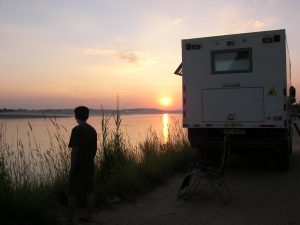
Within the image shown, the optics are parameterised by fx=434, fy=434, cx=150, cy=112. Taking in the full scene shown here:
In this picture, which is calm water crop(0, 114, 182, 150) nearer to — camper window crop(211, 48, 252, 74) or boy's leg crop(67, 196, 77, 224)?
boy's leg crop(67, 196, 77, 224)

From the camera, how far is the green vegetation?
19.1 ft

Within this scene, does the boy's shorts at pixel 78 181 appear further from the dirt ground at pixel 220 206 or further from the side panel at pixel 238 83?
the side panel at pixel 238 83

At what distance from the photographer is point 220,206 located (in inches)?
295

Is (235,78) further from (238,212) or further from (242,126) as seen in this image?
(238,212)

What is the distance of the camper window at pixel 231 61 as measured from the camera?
10438 mm

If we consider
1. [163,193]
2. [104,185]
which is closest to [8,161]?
[104,185]

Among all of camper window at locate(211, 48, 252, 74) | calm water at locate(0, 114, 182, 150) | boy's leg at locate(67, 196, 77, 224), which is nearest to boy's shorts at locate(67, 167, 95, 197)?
boy's leg at locate(67, 196, 77, 224)

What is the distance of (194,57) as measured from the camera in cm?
1092

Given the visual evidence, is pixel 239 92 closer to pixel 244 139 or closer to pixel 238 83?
pixel 238 83

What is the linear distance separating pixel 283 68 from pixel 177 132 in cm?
534

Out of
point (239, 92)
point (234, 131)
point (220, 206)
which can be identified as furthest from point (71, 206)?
point (239, 92)

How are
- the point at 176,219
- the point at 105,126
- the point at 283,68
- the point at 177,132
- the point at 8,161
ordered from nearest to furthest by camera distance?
the point at 176,219 → the point at 8,161 → the point at 105,126 → the point at 283,68 → the point at 177,132

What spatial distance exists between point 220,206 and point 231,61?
14.0 feet

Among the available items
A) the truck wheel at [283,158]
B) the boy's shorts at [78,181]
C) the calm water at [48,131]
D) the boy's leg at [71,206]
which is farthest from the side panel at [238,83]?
the boy's leg at [71,206]
